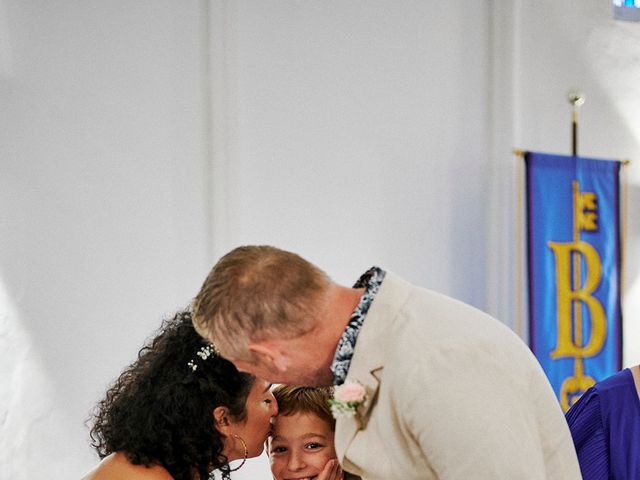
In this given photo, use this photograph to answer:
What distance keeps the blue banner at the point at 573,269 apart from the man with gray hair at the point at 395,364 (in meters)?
5.63

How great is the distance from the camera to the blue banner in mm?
7980

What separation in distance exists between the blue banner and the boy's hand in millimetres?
4544

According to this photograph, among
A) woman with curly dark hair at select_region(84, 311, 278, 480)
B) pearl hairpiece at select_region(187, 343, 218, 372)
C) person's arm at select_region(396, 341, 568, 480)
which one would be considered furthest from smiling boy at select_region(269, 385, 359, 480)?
person's arm at select_region(396, 341, 568, 480)

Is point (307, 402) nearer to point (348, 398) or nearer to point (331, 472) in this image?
point (331, 472)

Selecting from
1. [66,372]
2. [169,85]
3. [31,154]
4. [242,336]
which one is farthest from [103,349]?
[242,336]

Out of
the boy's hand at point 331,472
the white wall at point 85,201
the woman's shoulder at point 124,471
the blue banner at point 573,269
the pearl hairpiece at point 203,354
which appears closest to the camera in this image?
the woman's shoulder at point 124,471


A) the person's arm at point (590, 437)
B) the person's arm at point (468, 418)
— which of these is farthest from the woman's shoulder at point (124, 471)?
the person's arm at point (590, 437)

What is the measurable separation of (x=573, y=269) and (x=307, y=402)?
193 inches

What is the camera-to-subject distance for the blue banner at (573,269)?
7980mm

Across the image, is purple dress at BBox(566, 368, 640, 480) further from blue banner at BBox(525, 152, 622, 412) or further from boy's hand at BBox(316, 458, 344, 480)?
blue banner at BBox(525, 152, 622, 412)

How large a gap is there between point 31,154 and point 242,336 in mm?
4601

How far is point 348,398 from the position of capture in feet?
7.61

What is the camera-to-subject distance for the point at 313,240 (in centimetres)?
756

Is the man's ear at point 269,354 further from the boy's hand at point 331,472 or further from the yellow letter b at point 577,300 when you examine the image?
the yellow letter b at point 577,300
